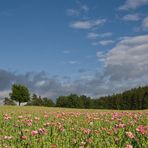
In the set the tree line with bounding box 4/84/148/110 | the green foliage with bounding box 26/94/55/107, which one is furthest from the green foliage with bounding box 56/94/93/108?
the green foliage with bounding box 26/94/55/107

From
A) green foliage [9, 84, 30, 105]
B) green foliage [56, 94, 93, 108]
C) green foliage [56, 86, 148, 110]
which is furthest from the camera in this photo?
green foliage [56, 86, 148, 110]

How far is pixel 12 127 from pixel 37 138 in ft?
12.9

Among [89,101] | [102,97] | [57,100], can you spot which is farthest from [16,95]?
[102,97]

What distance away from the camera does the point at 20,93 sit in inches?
4530

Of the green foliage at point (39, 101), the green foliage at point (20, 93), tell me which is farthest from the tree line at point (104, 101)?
the green foliage at point (20, 93)

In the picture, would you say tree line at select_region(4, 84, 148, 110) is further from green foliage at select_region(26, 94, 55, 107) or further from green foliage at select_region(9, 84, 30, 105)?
green foliage at select_region(9, 84, 30, 105)

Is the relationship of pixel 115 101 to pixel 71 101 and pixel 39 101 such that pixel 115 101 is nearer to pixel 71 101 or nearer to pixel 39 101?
pixel 71 101

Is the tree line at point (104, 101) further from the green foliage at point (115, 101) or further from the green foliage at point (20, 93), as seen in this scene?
the green foliage at point (20, 93)

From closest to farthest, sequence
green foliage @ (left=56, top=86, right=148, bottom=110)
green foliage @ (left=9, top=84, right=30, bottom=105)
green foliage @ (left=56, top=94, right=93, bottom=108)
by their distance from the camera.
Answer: green foliage @ (left=9, top=84, right=30, bottom=105)
green foliage @ (left=56, top=94, right=93, bottom=108)
green foliage @ (left=56, top=86, right=148, bottom=110)

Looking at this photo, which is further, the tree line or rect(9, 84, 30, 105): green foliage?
the tree line

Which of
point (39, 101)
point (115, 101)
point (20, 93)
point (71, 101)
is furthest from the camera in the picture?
point (115, 101)

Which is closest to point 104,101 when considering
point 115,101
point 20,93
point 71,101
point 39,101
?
point 115,101

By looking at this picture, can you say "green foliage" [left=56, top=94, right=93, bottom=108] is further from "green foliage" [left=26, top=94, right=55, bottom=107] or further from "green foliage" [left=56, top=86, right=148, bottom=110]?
"green foliage" [left=26, top=94, right=55, bottom=107]

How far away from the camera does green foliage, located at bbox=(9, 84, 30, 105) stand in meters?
115
